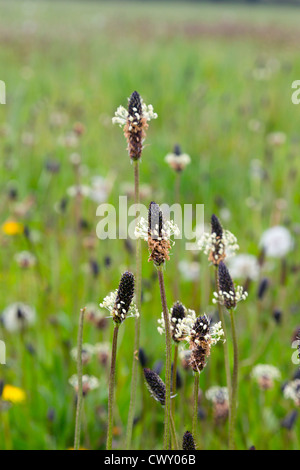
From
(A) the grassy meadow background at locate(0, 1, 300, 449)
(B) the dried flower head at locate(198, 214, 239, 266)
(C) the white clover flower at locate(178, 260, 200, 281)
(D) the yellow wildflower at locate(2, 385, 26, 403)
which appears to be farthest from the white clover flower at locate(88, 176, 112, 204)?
(B) the dried flower head at locate(198, 214, 239, 266)

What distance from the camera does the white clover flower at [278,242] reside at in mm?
1795

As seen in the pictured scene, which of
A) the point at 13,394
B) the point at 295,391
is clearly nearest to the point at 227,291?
the point at 295,391

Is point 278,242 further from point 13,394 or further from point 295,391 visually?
point 13,394

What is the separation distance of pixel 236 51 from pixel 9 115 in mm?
3838

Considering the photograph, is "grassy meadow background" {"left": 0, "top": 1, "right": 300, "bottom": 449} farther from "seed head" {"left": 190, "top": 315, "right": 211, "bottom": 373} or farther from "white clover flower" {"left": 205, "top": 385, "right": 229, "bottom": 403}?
"seed head" {"left": 190, "top": 315, "right": 211, "bottom": 373}

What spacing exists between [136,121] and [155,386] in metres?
0.34

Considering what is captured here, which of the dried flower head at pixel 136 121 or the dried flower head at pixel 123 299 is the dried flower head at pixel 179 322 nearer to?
the dried flower head at pixel 123 299

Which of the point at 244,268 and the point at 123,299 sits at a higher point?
the point at 244,268

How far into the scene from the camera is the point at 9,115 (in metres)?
3.43

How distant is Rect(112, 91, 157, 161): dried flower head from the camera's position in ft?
2.05

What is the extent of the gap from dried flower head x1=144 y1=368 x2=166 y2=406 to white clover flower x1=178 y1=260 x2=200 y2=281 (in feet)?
3.44

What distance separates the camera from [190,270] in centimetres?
184

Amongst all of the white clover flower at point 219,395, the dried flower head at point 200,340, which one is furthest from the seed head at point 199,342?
the white clover flower at point 219,395
